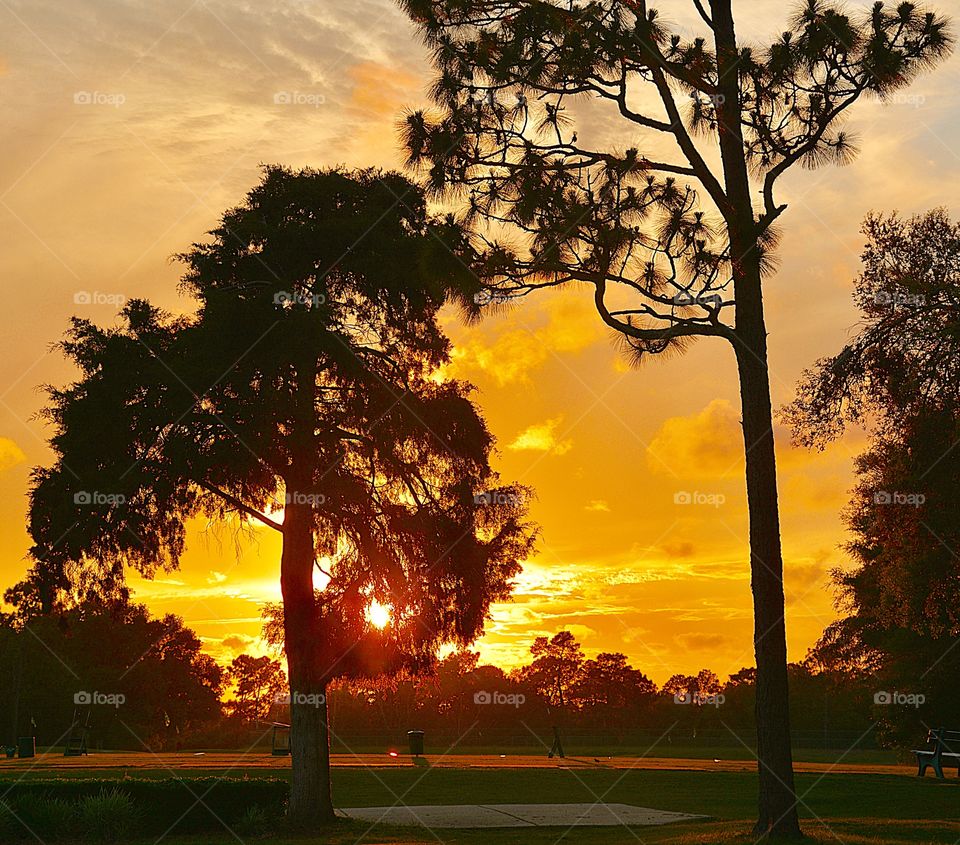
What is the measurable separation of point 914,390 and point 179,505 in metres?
12.7

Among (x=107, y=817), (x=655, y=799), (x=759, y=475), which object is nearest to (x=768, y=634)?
(x=759, y=475)

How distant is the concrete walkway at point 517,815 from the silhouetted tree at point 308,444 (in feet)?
5.15

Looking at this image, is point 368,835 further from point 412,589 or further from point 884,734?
point 884,734

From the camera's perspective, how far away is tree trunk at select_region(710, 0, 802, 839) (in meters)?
12.7

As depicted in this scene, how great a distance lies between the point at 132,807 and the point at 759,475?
11.4 m

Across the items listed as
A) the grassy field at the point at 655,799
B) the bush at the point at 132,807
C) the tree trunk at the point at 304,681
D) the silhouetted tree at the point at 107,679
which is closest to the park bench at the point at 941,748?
the grassy field at the point at 655,799

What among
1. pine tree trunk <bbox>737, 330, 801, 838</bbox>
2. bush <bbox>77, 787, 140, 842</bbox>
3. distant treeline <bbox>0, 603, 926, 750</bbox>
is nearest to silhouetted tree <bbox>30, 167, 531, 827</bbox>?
bush <bbox>77, 787, 140, 842</bbox>

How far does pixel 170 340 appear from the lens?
20.5m

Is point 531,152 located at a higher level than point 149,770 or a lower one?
higher

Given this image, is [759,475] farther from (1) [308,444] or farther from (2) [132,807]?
(2) [132,807]

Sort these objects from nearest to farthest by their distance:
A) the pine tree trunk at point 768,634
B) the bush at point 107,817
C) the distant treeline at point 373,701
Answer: the pine tree trunk at point 768,634, the bush at point 107,817, the distant treeline at point 373,701

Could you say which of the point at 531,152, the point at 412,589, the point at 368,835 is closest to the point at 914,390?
the point at 531,152

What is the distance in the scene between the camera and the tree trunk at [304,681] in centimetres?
1970

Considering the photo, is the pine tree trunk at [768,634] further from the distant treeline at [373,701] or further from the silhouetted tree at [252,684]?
the silhouetted tree at [252,684]
